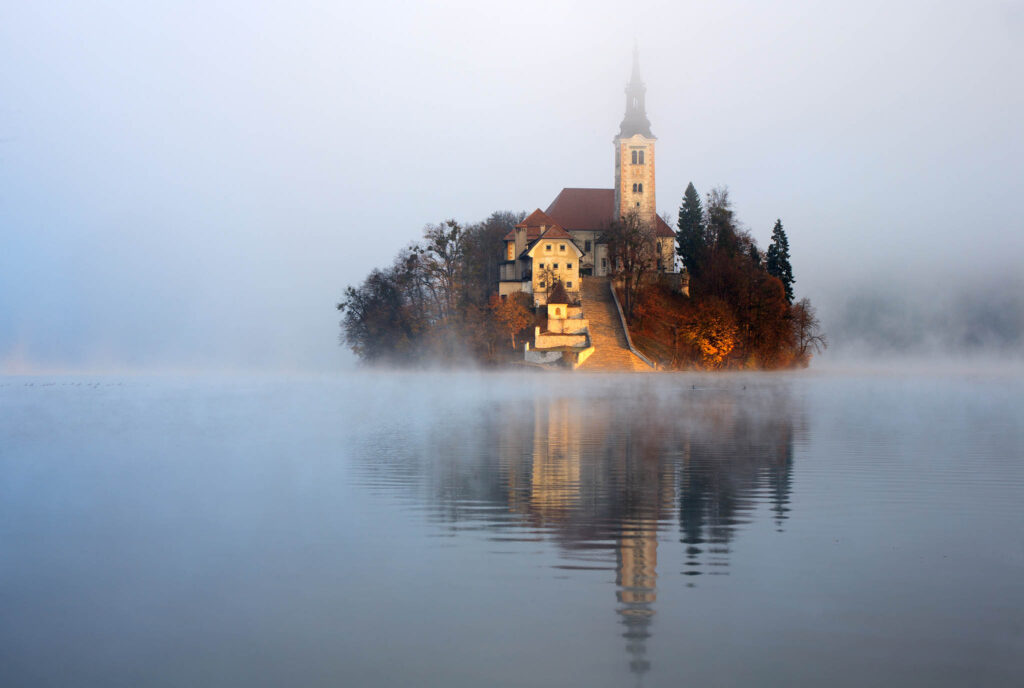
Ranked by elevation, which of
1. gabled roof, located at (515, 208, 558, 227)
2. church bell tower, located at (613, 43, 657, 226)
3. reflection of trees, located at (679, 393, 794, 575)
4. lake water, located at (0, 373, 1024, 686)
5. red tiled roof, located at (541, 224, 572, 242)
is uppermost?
church bell tower, located at (613, 43, 657, 226)

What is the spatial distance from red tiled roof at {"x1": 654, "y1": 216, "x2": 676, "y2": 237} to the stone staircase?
24.7ft

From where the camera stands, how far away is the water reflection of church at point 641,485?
9391 mm

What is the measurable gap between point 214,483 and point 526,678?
10223mm

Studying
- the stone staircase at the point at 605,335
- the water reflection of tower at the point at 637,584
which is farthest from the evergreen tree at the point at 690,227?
the water reflection of tower at the point at 637,584

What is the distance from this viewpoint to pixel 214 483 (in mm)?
15383

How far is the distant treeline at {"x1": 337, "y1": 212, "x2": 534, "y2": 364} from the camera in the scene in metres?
73.2

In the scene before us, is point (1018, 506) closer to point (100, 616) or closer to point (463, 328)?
point (100, 616)

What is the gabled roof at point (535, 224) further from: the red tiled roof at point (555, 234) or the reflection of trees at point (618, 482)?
the reflection of trees at point (618, 482)

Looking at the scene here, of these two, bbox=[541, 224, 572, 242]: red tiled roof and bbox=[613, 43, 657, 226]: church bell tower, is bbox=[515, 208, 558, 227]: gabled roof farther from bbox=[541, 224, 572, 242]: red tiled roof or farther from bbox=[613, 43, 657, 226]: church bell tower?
bbox=[613, 43, 657, 226]: church bell tower

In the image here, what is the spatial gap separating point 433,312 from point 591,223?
20.6 meters

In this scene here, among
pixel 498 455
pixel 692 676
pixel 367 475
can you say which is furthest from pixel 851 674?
pixel 498 455

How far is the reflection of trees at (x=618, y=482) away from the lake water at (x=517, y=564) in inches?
3.0

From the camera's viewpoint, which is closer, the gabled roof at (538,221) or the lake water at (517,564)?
the lake water at (517,564)

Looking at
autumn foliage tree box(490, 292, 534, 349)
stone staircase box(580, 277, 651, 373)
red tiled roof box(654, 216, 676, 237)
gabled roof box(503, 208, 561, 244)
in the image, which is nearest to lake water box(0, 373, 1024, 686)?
stone staircase box(580, 277, 651, 373)
